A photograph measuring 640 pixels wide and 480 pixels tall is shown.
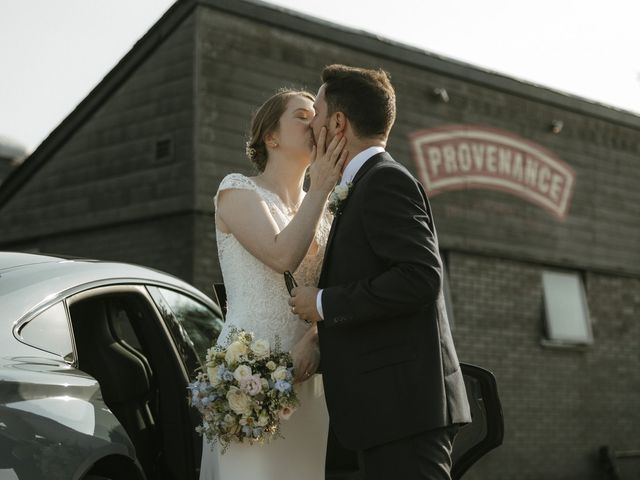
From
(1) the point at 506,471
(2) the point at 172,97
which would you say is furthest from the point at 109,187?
(1) the point at 506,471

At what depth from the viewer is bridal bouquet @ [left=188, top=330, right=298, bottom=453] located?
3.47 m

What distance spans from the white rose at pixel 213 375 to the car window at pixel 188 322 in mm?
847

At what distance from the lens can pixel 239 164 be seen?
1240cm

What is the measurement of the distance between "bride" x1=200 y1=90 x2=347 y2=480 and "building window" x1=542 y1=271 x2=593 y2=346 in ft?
41.1

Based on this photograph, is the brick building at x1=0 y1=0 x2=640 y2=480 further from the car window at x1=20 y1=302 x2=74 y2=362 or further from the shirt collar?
the shirt collar

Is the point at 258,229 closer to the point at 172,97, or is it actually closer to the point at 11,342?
the point at 11,342

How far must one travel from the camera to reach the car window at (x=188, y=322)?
456 centimetres

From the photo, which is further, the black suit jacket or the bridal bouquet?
the bridal bouquet

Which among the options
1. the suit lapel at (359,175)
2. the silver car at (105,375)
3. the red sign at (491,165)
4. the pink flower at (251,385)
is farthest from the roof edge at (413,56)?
the pink flower at (251,385)

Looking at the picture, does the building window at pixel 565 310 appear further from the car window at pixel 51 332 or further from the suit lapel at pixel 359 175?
the car window at pixel 51 332

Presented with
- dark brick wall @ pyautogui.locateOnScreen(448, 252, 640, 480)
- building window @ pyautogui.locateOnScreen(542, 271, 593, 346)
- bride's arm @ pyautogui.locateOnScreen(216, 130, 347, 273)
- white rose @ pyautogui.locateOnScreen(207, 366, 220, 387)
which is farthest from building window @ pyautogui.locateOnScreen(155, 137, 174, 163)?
white rose @ pyautogui.locateOnScreen(207, 366, 220, 387)

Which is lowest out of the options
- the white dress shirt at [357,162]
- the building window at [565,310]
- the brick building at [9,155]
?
the white dress shirt at [357,162]

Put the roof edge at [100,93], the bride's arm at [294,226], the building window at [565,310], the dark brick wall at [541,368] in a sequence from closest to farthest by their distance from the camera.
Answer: the bride's arm at [294,226] → the roof edge at [100,93] → the dark brick wall at [541,368] → the building window at [565,310]

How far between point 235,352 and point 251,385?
0.14 m
